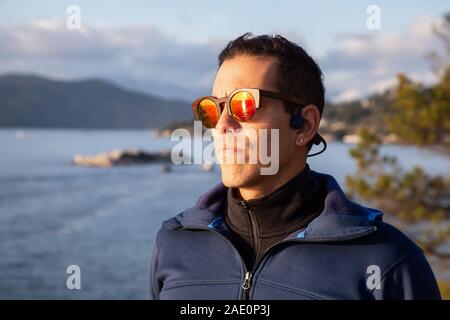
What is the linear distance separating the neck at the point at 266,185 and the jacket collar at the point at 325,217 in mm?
187

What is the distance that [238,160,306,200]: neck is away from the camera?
286 centimetres

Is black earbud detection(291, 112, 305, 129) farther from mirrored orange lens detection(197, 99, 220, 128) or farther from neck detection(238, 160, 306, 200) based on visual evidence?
mirrored orange lens detection(197, 99, 220, 128)

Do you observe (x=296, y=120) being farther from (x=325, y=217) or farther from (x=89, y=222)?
(x=89, y=222)

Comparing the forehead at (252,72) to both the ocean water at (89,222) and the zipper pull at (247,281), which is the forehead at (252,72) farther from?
the ocean water at (89,222)

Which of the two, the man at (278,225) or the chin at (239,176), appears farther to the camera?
the chin at (239,176)

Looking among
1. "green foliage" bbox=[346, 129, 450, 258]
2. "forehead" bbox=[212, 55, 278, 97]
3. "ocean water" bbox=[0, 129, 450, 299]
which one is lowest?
"ocean water" bbox=[0, 129, 450, 299]

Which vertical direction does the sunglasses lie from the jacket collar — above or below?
above

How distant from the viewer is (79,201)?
60.5 meters

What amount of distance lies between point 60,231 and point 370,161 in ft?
110

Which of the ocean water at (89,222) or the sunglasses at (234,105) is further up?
the sunglasses at (234,105)

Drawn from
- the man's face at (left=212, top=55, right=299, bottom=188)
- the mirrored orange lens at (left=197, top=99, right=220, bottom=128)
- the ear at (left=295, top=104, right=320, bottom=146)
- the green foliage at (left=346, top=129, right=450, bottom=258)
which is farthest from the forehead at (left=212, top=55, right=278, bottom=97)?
the green foliage at (left=346, top=129, right=450, bottom=258)

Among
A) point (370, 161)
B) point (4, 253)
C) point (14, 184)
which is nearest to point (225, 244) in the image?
point (370, 161)

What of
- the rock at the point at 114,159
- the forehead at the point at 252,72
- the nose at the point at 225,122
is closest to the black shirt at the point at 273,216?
the nose at the point at 225,122

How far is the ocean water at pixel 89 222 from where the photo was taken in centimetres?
3409
